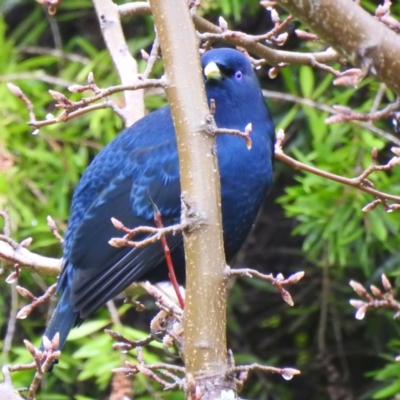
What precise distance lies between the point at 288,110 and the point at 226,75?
1.32 meters

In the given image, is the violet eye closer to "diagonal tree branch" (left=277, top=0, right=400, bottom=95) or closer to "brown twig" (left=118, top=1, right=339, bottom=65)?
"brown twig" (left=118, top=1, right=339, bottom=65)

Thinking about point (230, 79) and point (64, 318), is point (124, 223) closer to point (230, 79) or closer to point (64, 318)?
point (64, 318)

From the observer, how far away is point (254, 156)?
247 cm

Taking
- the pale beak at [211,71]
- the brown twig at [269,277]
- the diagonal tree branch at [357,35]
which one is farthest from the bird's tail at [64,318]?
the diagonal tree branch at [357,35]

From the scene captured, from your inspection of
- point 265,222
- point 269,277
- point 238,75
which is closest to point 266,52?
point 238,75

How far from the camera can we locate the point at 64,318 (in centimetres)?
246

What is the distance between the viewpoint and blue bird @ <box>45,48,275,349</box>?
2410mm

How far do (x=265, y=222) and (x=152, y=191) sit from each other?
1.68 metres

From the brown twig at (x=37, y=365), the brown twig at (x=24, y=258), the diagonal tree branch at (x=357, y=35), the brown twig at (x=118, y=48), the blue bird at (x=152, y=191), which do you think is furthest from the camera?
the brown twig at (x=118, y=48)

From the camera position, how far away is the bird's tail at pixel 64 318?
2.45 m

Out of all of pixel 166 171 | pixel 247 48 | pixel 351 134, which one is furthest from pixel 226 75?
pixel 351 134

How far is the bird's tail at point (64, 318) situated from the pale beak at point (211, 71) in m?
0.69

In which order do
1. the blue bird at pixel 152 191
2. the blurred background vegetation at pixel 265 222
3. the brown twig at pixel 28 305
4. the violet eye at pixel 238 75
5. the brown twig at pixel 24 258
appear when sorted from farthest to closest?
Result: the blurred background vegetation at pixel 265 222 → the violet eye at pixel 238 75 → the blue bird at pixel 152 191 → the brown twig at pixel 24 258 → the brown twig at pixel 28 305

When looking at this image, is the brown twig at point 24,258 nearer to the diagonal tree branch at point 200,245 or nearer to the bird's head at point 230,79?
the bird's head at point 230,79
